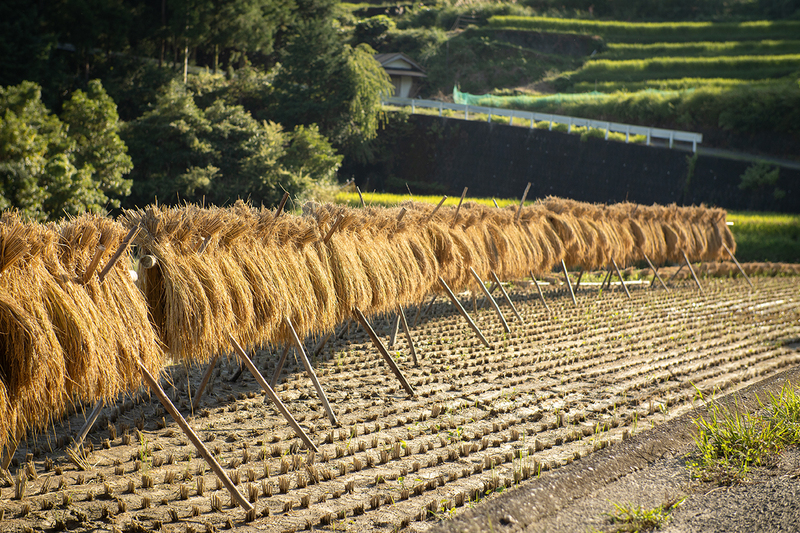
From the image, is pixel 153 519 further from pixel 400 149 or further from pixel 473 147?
pixel 400 149

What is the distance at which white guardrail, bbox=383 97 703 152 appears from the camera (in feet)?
84.4

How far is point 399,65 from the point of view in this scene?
42594 millimetres

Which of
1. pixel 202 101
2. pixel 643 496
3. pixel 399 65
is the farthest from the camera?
pixel 399 65

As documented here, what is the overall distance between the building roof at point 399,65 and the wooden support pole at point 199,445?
3922 centimetres

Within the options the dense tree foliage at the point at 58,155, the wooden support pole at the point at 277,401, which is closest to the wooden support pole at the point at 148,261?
the wooden support pole at the point at 277,401

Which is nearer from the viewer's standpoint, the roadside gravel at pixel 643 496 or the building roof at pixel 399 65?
the roadside gravel at pixel 643 496

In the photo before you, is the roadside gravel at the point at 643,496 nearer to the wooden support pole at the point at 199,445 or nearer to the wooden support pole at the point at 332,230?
the wooden support pole at the point at 199,445

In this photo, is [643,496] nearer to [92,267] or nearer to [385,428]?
[385,428]

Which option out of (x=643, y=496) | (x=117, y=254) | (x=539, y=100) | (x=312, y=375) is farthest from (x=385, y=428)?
(x=539, y=100)

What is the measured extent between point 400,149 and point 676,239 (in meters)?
20.8

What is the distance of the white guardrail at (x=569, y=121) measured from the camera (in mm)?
25719

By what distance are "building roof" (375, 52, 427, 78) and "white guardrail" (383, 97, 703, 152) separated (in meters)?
6.35

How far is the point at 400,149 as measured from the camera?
113 ft

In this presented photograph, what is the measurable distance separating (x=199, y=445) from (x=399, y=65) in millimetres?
40900
